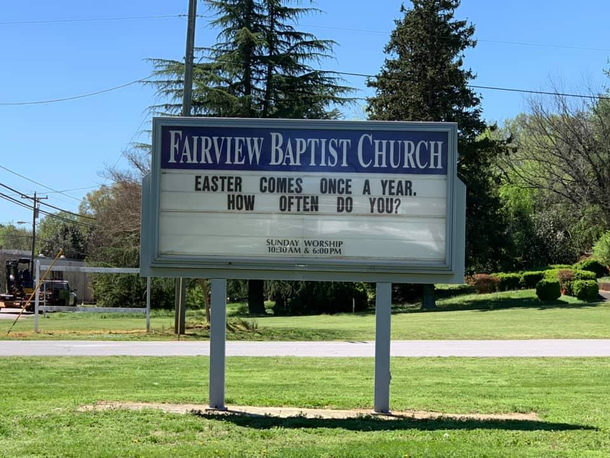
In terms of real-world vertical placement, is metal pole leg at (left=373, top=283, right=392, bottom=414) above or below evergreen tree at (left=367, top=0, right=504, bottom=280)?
below

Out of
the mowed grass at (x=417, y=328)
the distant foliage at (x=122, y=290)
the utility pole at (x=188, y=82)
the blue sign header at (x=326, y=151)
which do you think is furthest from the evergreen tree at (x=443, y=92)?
the blue sign header at (x=326, y=151)

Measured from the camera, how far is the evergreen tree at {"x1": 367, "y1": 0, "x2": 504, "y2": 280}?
4459 cm

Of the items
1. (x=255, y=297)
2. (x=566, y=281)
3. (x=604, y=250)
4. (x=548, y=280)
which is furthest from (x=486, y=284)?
(x=255, y=297)

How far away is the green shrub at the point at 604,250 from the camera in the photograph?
159 ft

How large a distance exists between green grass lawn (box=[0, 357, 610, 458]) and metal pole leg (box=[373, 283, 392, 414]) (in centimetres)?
59

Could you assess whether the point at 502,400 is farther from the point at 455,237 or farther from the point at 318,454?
the point at 318,454

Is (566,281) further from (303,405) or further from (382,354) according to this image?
(382,354)

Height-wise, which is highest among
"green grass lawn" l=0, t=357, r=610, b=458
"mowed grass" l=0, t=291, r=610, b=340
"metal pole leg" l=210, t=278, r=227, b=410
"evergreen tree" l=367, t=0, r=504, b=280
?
"evergreen tree" l=367, t=0, r=504, b=280

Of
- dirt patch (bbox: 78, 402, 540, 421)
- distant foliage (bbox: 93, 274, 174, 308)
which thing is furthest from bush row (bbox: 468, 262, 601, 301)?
dirt patch (bbox: 78, 402, 540, 421)

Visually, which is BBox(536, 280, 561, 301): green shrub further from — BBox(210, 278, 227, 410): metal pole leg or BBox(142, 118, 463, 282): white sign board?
BBox(210, 278, 227, 410): metal pole leg

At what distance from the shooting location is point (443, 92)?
148 feet

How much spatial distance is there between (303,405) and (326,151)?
3.06m

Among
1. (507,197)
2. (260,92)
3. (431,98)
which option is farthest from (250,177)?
(507,197)

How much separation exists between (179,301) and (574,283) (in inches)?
1054
